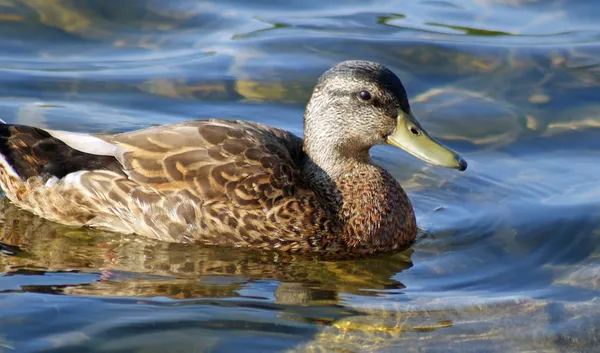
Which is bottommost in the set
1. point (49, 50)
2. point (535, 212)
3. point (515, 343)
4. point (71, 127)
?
point (515, 343)

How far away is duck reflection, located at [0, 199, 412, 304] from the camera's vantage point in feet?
23.9

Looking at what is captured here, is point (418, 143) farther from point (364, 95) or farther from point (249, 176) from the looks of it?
point (249, 176)

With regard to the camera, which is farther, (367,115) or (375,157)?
(375,157)

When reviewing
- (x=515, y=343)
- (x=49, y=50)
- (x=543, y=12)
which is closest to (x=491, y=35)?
(x=543, y=12)

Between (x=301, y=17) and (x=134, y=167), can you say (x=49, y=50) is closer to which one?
(x=301, y=17)

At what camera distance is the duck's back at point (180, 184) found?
8.07 meters

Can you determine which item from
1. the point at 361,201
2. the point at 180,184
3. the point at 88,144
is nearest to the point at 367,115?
the point at 361,201

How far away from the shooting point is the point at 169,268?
7789mm

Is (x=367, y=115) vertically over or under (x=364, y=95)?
under

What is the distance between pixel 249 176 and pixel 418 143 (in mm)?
1335

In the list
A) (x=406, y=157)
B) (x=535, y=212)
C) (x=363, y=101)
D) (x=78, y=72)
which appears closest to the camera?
(x=363, y=101)

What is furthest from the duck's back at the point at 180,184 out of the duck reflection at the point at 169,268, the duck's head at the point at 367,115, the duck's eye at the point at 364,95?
the duck's eye at the point at 364,95

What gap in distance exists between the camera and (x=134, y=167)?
8.26m

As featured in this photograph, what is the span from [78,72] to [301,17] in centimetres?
301
